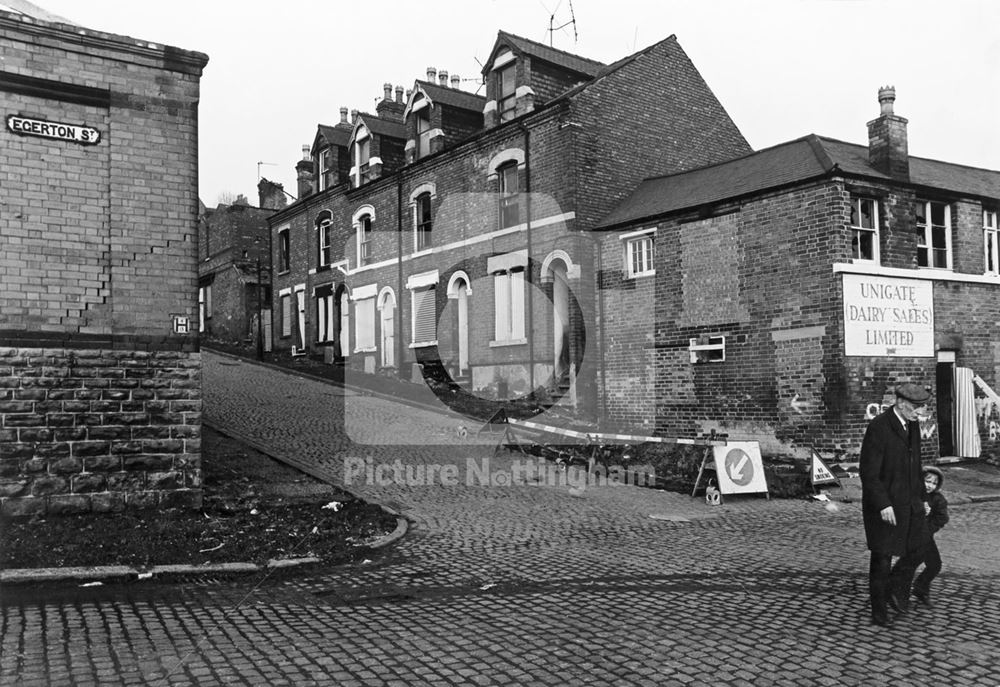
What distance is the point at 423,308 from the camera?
25438mm

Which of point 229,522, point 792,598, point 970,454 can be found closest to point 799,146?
point 970,454

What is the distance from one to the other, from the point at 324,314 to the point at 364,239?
4.16 meters

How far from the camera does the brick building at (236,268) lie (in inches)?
1503

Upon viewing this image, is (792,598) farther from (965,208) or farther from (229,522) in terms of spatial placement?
(965,208)

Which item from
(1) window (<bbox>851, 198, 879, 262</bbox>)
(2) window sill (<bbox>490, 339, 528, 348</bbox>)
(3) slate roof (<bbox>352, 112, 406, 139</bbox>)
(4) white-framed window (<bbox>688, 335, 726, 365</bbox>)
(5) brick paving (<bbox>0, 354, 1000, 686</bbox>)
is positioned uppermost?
(3) slate roof (<bbox>352, 112, 406, 139</bbox>)

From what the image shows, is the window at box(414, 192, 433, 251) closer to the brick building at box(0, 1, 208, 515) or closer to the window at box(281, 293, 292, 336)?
the window at box(281, 293, 292, 336)

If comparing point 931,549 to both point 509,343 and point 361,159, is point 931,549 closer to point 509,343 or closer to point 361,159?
point 509,343

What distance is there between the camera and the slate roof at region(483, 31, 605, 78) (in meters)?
21.7

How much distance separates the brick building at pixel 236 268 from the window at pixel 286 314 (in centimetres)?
191

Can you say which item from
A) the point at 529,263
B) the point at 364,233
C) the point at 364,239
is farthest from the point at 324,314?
the point at 529,263

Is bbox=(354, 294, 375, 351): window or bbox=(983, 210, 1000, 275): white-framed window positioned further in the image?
bbox=(354, 294, 375, 351): window

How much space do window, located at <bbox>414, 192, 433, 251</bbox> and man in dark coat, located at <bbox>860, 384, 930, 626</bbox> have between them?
20133 millimetres

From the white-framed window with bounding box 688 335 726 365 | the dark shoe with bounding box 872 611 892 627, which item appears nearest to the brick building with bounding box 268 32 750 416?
the white-framed window with bounding box 688 335 726 365

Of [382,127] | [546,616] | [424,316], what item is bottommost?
[546,616]
